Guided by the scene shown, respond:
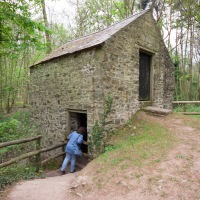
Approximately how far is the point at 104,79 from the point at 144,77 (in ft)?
9.60

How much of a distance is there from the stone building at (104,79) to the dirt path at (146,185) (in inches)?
88.3

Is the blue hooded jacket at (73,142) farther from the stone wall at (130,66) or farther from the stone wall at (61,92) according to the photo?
the stone wall at (130,66)

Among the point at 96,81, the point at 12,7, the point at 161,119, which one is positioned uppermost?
the point at 12,7

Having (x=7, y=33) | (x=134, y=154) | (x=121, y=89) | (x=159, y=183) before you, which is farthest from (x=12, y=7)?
(x=159, y=183)

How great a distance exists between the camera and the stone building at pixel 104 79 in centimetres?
566

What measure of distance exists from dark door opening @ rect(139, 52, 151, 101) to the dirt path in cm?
339

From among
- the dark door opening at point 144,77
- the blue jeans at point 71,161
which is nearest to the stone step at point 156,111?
the dark door opening at point 144,77

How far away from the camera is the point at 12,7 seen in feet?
15.1

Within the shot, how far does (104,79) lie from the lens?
216 inches

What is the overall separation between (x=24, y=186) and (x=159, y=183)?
3.25 metres

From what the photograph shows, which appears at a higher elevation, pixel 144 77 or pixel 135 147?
pixel 144 77

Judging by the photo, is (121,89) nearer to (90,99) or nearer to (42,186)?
(90,99)

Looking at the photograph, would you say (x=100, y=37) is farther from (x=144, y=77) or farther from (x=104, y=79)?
(x=144, y=77)

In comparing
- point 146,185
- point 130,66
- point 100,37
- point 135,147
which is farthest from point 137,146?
point 100,37
